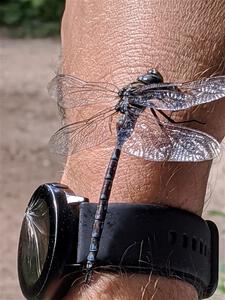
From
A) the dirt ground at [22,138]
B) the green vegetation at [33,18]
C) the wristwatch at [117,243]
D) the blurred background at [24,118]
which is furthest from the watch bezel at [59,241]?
the green vegetation at [33,18]

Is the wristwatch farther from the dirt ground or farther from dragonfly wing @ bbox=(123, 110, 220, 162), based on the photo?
the dirt ground

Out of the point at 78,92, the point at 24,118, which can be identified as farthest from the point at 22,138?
the point at 78,92

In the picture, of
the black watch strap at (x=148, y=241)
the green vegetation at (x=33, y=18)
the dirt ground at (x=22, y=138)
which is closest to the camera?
the black watch strap at (x=148, y=241)

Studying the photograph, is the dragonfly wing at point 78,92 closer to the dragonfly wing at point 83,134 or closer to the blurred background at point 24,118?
the dragonfly wing at point 83,134

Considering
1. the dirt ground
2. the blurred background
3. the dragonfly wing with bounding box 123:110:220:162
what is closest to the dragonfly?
the dragonfly wing with bounding box 123:110:220:162

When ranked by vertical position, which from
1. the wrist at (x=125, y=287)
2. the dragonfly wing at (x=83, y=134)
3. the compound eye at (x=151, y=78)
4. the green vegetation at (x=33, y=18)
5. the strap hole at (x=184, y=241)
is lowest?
the green vegetation at (x=33, y=18)

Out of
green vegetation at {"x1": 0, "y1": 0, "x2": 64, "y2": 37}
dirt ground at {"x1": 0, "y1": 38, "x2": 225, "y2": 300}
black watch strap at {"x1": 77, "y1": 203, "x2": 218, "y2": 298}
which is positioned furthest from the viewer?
green vegetation at {"x1": 0, "y1": 0, "x2": 64, "y2": 37}

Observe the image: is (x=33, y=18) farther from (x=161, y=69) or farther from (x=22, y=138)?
(x=161, y=69)
